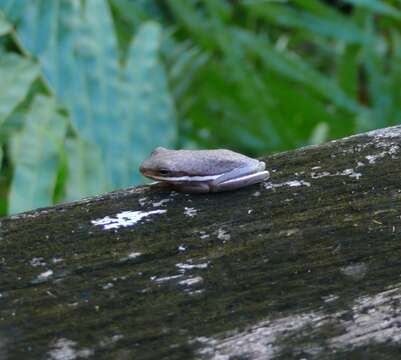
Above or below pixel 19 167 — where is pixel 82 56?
above

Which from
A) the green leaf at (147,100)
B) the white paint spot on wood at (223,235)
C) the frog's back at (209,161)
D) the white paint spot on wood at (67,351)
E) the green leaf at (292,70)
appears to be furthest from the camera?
the green leaf at (292,70)

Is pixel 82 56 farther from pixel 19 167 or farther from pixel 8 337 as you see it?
pixel 8 337

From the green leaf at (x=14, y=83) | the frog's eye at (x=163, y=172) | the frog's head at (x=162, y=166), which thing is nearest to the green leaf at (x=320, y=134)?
the green leaf at (x=14, y=83)

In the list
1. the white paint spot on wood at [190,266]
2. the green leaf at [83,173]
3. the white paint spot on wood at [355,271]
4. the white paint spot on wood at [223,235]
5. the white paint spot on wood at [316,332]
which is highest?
the white paint spot on wood at [223,235]

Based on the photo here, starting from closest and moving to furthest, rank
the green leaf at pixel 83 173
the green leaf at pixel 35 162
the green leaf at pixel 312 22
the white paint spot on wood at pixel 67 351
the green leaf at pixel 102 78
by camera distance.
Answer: the white paint spot on wood at pixel 67 351, the green leaf at pixel 35 162, the green leaf at pixel 83 173, the green leaf at pixel 102 78, the green leaf at pixel 312 22

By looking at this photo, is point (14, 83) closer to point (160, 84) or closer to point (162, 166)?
point (160, 84)

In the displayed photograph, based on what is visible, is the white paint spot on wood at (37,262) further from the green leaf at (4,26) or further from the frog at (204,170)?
the green leaf at (4,26)

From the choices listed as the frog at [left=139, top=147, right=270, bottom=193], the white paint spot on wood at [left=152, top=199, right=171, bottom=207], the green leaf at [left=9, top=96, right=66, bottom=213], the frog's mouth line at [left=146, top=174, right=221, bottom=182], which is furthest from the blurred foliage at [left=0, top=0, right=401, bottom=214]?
the white paint spot on wood at [left=152, top=199, right=171, bottom=207]

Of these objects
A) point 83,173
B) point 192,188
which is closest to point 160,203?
point 192,188

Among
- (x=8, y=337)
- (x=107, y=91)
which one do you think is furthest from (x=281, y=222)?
(x=107, y=91)
